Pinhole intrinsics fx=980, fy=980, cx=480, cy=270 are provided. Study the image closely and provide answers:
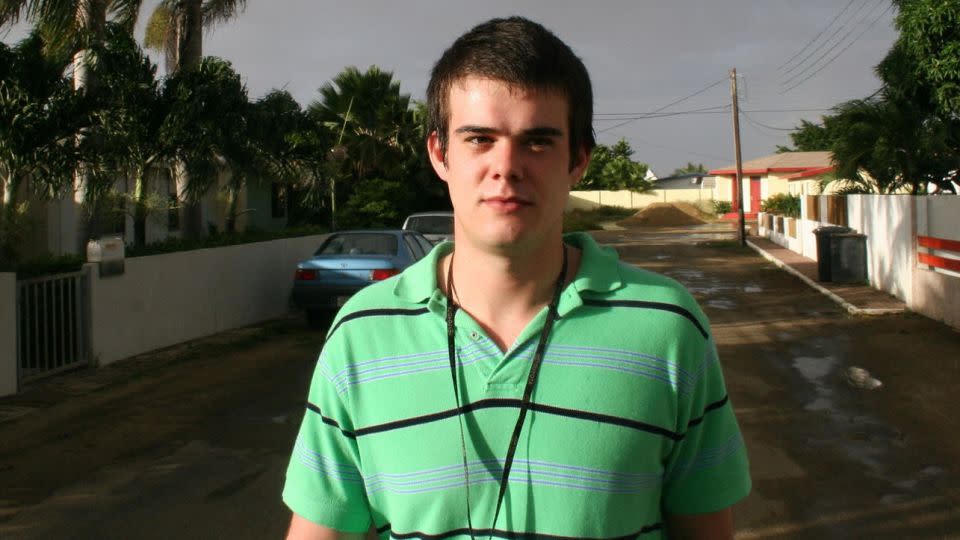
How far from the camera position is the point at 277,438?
789 cm

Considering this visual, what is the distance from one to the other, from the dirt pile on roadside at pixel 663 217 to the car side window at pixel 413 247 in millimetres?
43888

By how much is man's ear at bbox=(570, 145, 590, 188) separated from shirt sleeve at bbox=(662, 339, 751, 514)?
0.46 metres

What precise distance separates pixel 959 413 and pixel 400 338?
7.91 meters

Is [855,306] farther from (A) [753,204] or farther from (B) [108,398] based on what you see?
(A) [753,204]

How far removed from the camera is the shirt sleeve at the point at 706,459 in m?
1.96

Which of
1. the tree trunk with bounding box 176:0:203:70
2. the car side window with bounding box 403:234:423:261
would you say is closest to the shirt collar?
the car side window with bounding box 403:234:423:261

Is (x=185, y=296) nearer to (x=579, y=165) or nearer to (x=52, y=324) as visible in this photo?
(x=52, y=324)

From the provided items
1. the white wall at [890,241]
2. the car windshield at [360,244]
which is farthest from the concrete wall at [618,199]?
the car windshield at [360,244]

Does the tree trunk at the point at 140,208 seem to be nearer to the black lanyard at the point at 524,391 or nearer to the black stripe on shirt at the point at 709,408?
the black lanyard at the point at 524,391

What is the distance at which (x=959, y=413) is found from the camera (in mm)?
8516

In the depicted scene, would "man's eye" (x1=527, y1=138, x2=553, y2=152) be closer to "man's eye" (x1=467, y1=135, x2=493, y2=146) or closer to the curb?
"man's eye" (x1=467, y1=135, x2=493, y2=146)

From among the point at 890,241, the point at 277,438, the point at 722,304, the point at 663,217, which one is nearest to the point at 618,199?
the point at 663,217

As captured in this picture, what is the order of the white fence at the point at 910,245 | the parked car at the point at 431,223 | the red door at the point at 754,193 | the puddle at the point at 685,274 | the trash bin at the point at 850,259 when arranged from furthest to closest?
1. the red door at the point at 754,193
2. the puddle at the point at 685,274
3. the parked car at the point at 431,223
4. the trash bin at the point at 850,259
5. the white fence at the point at 910,245

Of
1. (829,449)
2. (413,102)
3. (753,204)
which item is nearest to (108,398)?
(829,449)
